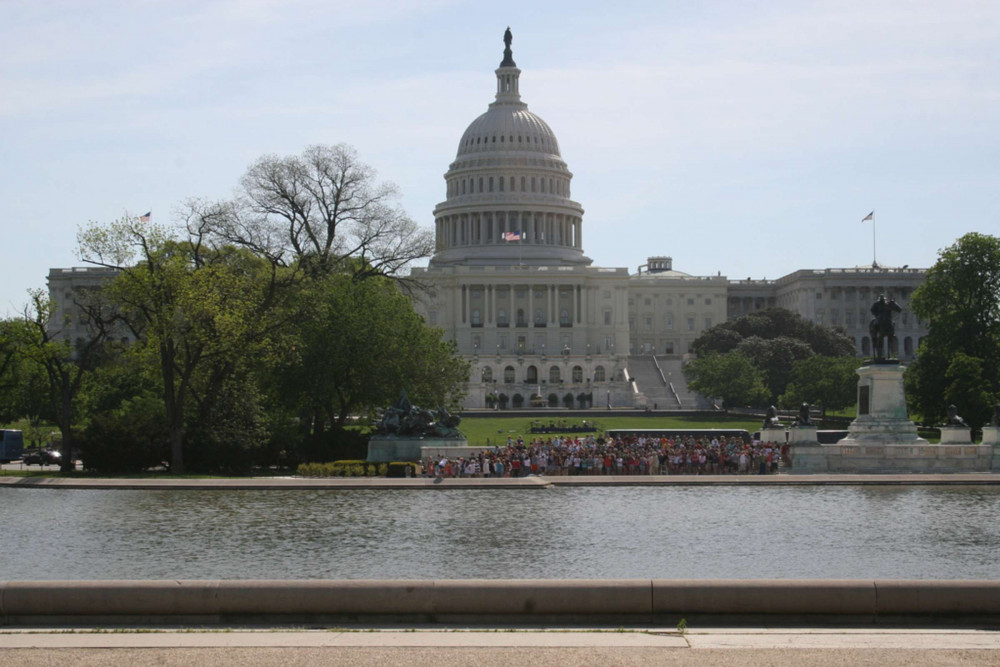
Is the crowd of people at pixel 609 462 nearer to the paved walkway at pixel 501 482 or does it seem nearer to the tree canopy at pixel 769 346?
the paved walkway at pixel 501 482

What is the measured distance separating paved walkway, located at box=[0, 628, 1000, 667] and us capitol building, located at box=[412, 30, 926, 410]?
130 m

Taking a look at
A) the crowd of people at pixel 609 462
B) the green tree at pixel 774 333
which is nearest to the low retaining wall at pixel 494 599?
the crowd of people at pixel 609 462

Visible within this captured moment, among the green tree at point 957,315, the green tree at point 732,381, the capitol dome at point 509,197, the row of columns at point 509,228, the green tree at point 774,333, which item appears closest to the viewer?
the green tree at point 957,315

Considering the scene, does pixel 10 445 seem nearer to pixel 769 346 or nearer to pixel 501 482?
pixel 501 482

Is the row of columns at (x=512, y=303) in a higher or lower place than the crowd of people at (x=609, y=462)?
higher

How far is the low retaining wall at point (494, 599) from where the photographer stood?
16.7 m

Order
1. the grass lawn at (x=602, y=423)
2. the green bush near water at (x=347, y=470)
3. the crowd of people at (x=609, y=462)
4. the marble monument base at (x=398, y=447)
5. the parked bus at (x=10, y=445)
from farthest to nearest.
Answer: the grass lawn at (x=602, y=423), the parked bus at (x=10, y=445), the marble monument base at (x=398, y=447), the green bush near water at (x=347, y=470), the crowd of people at (x=609, y=462)

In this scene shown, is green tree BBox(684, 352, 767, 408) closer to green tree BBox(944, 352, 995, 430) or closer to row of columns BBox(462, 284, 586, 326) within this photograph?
green tree BBox(944, 352, 995, 430)

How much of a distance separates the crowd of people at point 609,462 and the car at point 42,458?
19100mm

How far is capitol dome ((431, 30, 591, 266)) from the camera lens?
16825 centimetres

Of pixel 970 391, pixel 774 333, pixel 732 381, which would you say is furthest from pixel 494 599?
pixel 774 333

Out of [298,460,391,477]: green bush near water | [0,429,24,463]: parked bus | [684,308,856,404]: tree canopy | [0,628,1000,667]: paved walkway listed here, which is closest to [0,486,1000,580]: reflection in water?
[298,460,391,477]: green bush near water

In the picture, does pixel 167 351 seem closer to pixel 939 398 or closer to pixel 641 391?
pixel 939 398

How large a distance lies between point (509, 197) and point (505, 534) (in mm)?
140385
